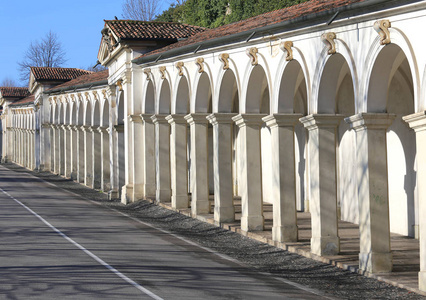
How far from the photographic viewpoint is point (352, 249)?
1638 centimetres

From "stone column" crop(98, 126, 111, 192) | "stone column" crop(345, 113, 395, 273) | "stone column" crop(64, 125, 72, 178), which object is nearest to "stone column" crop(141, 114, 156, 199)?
"stone column" crop(98, 126, 111, 192)

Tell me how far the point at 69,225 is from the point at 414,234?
1004 centimetres

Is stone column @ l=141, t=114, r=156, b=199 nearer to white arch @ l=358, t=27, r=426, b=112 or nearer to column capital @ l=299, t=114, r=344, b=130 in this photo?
column capital @ l=299, t=114, r=344, b=130

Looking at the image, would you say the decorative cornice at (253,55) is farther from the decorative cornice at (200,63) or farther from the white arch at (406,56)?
the white arch at (406,56)

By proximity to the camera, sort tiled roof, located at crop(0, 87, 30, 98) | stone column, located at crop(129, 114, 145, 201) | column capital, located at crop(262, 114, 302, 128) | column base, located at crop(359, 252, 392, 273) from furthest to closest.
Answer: tiled roof, located at crop(0, 87, 30, 98) < stone column, located at crop(129, 114, 145, 201) < column capital, located at crop(262, 114, 302, 128) < column base, located at crop(359, 252, 392, 273)

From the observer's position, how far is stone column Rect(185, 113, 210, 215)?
2366 centimetres

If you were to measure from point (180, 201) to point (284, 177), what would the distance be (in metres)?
8.52

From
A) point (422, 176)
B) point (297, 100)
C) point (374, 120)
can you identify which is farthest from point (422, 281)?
point (297, 100)

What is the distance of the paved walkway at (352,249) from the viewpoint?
13117 millimetres

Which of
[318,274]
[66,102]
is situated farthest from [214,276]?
[66,102]

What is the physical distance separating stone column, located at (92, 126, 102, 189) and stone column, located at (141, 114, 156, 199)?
33.5ft

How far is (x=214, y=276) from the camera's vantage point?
14008 mm

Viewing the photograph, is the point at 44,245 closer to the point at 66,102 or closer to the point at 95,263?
the point at 95,263

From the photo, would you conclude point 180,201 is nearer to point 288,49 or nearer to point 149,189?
point 149,189
